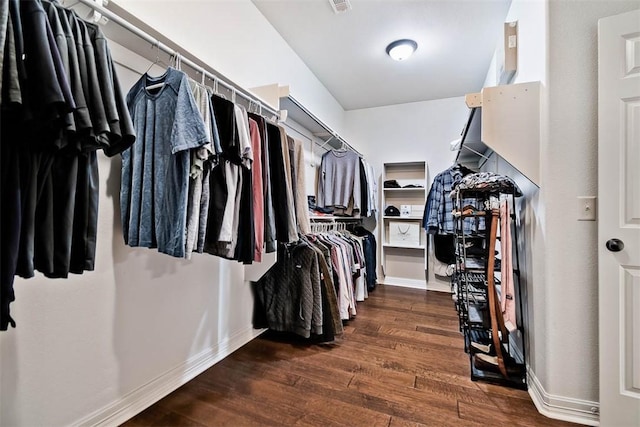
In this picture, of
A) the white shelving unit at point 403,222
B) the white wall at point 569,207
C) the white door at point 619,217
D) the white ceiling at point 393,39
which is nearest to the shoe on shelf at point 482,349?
the white wall at point 569,207

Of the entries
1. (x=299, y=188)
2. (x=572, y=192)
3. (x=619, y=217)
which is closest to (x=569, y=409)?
(x=619, y=217)

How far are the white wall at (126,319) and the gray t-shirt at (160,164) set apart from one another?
0.20 m

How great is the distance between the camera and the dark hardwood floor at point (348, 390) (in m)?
1.36

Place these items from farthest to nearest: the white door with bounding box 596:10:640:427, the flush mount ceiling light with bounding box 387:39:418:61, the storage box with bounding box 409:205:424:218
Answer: the storage box with bounding box 409:205:424:218, the flush mount ceiling light with bounding box 387:39:418:61, the white door with bounding box 596:10:640:427

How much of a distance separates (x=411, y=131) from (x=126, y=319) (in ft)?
13.5

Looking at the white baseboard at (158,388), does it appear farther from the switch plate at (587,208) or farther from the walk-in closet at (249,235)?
the switch plate at (587,208)

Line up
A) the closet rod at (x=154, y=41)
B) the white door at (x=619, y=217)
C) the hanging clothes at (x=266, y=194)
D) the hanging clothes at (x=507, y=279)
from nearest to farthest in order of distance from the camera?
the closet rod at (x=154, y=41) < the white door at (x=619, y=217) < the hanging clothes at (x=266, y=194) < the hanging clothes at (x=507, y=279)

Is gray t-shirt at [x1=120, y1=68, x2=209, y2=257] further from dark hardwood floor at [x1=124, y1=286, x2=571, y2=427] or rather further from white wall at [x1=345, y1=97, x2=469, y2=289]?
white wall at [x1=345, y1=97, x2=469, y2=289]

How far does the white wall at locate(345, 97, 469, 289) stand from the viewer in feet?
13.1

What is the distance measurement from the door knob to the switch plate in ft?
0.45

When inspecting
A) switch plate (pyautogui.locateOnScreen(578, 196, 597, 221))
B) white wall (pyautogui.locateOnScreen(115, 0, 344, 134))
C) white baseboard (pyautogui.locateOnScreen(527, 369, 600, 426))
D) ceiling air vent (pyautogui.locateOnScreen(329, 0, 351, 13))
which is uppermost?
ceiling air vent (pyautogui.locateOnScreen(329, 0, 351, 13))

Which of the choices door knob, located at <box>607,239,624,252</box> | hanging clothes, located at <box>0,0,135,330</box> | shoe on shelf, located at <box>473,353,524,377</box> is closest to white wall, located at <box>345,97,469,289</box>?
shoe on shelf, located at <box>473,353,524,377</box>

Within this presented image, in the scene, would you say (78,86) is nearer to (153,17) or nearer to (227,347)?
(153,17)

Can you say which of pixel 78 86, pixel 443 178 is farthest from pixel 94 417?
pixel 443 178
